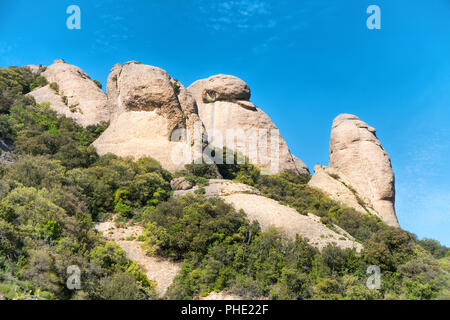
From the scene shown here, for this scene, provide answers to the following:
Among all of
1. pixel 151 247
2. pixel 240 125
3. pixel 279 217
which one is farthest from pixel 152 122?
pixel 151 247

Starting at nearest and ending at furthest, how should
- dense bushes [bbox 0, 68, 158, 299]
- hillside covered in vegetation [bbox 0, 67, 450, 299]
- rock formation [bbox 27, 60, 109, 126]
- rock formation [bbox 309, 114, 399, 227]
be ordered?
dense bushes [bbox 0, 68, 158, 299] → hillside covered in vegetation [bbox 0, 67, 450, 299] → rock formation [bbox 309, 114, 399, 227] → rock formation [bbox 27, 60, 109, 126]

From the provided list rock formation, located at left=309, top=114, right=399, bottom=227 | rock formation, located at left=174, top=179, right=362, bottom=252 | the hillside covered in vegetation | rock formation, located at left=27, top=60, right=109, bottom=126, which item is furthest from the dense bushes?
rock formation, located at left=309, top=114, right=399, bottom=227

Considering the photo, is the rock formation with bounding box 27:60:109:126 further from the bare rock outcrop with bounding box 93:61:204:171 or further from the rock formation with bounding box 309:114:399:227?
the rock formation with bounding box 309:114:399:227

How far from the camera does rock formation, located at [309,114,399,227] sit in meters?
33.1

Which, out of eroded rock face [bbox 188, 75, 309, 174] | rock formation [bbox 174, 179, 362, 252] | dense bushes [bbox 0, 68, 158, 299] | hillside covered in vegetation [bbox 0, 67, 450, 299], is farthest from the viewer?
eroded rock face [bbox 188, 75, 309, 174]

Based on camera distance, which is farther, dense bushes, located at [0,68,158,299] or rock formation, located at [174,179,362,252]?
rock formation, located at [174,179,362,252]

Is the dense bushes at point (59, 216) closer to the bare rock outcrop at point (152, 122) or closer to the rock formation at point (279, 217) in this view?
the bare rock outcrop at point (152, 122)

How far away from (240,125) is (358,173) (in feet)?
42.4

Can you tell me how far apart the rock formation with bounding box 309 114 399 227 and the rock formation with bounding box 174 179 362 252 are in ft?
32.9

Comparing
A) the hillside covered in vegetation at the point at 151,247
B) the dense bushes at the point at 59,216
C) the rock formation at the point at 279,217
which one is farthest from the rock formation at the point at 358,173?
Answer: the dense bushes at the point at 59,216

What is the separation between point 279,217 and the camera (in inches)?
821

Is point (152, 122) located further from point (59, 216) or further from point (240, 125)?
point (59, 216)
